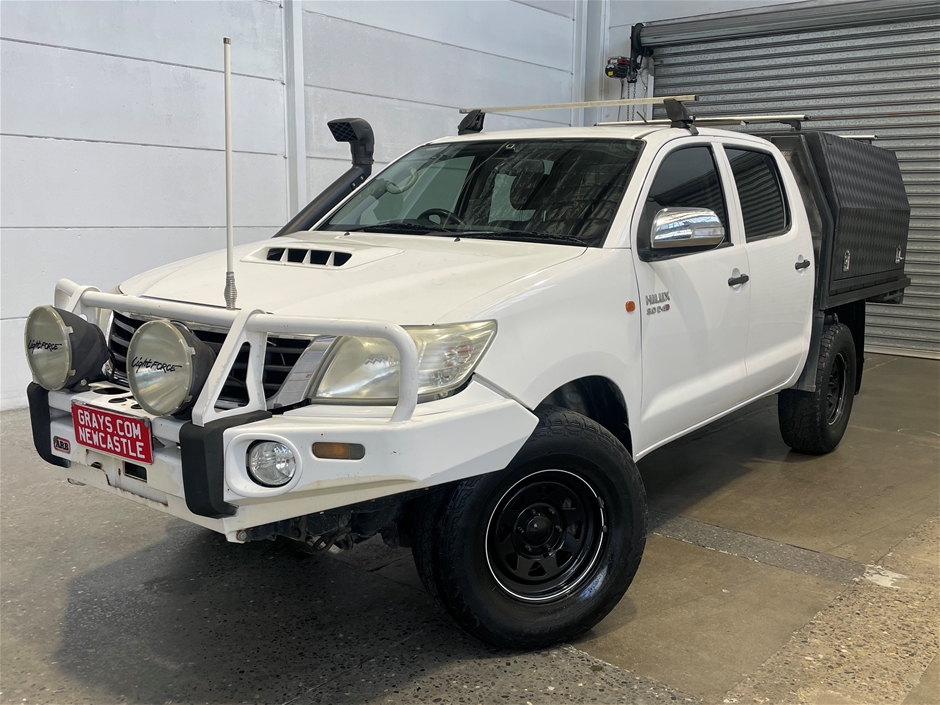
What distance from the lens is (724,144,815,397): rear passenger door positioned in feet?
13.7

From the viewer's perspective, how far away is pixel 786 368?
461 cm

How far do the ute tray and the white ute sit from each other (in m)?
0.81

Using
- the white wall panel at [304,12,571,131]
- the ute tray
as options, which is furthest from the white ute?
the white wall panel at [304,12,571,131]

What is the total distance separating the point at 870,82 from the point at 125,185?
7.94 meters

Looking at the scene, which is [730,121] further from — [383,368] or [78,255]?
[78,255]

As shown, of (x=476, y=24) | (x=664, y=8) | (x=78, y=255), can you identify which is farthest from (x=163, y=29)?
(x=664, y=8)

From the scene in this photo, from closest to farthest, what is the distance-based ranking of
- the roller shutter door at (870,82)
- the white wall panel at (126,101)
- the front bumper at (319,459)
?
the front bumper at (319,459) → the white wall panel at (126,101) → the roller shutter door at (870,82)

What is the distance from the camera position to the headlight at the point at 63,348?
275 centimetres

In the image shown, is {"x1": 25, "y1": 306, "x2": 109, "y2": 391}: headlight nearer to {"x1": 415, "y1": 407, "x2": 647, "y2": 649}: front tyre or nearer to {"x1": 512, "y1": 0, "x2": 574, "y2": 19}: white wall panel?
{"x1": 415, "y1": 407, "x2": 647, "y2": 649}: front tyre

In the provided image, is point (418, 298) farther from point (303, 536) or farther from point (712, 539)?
point (712, 539)

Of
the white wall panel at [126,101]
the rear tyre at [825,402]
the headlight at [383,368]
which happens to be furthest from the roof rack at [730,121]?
the white wall panel at [126,101]

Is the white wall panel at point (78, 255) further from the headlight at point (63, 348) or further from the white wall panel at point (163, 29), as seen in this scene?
the headlight at point (63, 348)

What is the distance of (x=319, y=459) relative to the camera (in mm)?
2354

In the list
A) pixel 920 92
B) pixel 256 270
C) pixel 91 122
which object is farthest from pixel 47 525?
pixel 920 92
